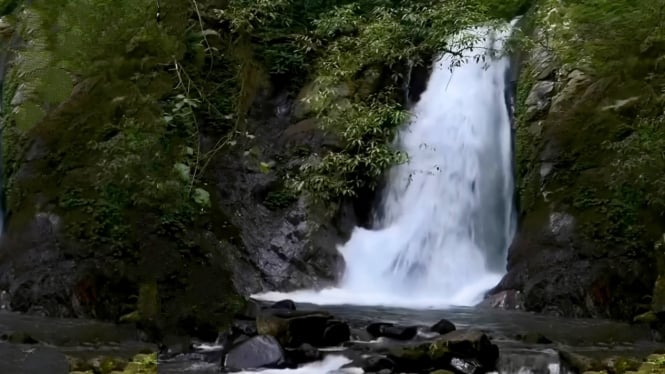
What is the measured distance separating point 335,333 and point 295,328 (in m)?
0.39

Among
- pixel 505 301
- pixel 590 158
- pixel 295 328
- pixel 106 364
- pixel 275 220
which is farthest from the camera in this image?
pixel 275 220

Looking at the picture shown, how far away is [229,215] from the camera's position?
10.1 metres

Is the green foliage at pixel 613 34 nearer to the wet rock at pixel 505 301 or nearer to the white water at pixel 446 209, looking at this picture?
the white water at pixel 446 209

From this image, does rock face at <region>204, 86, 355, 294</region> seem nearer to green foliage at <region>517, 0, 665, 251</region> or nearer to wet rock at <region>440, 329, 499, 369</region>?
green foliage at <region>517, 0, 665, 251</region>

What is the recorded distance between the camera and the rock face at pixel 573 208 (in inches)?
314

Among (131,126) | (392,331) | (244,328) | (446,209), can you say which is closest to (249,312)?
(244,328)

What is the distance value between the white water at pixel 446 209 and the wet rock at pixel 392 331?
2.16 meters

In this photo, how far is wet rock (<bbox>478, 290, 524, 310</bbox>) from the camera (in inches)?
340

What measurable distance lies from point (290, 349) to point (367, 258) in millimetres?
4479

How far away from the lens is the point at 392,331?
21.7ft

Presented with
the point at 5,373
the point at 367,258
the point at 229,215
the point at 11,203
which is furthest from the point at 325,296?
the point at 5,373

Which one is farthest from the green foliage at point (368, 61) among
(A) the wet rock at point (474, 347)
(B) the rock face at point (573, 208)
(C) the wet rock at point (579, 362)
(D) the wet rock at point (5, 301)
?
(D) the wet rock at point (5, 301)

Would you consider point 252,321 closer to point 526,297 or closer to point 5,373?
point 5,373

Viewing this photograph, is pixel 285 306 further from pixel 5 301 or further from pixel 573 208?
pixel 573 208
